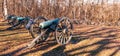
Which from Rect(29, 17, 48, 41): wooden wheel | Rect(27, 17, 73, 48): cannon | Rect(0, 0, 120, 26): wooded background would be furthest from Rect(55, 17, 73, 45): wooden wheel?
Rect(0, 0, 120, 26): wooded background

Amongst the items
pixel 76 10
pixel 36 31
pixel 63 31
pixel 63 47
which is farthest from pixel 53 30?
pixel 76 10

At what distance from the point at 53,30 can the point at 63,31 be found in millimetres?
529

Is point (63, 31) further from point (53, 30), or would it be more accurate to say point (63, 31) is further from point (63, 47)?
point (63, 47)

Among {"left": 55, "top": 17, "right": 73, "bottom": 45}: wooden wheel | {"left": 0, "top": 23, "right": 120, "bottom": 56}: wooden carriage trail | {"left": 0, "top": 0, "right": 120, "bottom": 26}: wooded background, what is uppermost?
{"left": 55, "top": 17, "right": 73, "bottom": 45}: wooden wheel

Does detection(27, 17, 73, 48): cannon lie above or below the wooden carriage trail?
above

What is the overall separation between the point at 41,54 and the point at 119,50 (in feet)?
10.7

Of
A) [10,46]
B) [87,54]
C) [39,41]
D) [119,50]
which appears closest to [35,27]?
[39,41]

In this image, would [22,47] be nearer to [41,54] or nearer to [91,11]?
[41,54]

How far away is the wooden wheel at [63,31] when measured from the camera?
970 centimetres

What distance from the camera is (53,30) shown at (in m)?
9.67

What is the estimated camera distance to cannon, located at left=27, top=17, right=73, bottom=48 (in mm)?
9512

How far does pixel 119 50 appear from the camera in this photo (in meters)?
9.55

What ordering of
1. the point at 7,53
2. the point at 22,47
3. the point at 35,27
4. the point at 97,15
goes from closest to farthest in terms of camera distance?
the point at 7,53, the point at 22,47, the point at 35,27, the point at 97,15

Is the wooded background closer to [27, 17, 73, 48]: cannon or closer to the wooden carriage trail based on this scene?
the wooden carriage trail
